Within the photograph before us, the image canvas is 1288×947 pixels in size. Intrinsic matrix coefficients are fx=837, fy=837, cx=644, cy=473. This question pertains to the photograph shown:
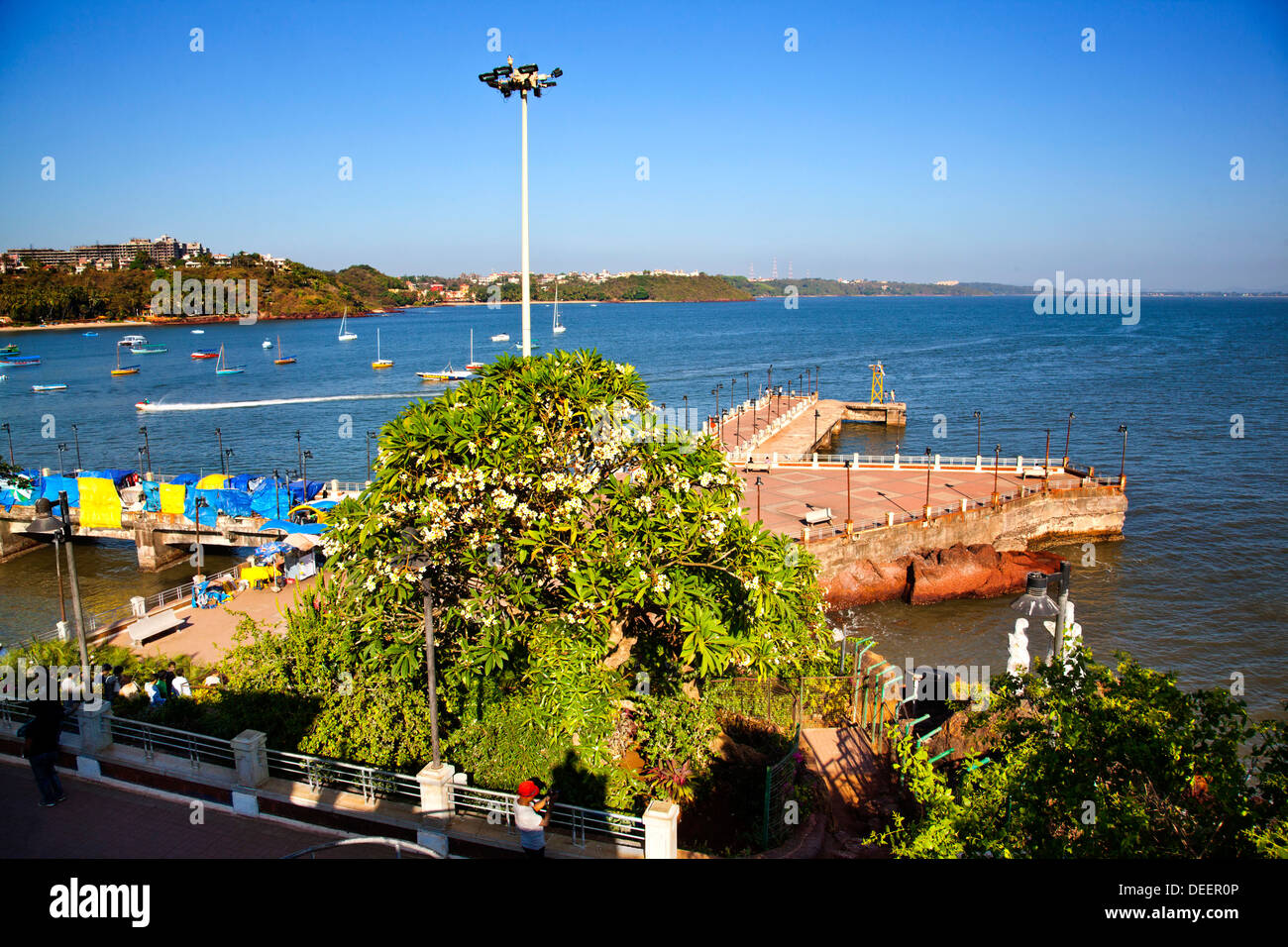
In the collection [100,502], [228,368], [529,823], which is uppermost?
[228,368]

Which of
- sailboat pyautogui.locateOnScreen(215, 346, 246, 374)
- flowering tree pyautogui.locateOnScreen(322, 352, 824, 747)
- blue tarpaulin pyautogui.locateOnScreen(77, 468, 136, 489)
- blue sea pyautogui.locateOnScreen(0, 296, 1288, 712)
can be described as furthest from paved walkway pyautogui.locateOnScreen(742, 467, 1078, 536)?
sailboat pyautogui.locateOnScreen(215, 346, 246, 374)

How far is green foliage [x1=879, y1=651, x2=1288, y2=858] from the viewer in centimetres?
725

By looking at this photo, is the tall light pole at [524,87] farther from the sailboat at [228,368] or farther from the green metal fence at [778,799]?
the sailboat at [228,368]

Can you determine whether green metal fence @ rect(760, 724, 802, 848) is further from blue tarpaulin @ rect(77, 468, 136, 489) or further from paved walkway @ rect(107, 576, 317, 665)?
blue tarpaulin @ rect(77, 468, 136, 489)

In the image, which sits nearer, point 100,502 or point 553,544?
point 553,544

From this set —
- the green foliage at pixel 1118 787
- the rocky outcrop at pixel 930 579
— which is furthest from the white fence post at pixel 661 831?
the rocky outcrop at pixel 930 579

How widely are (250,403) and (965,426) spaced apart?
70.1 m

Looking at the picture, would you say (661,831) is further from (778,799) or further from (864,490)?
(864,490)

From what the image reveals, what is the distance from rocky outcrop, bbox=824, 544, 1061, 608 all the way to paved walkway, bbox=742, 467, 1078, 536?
213 cm

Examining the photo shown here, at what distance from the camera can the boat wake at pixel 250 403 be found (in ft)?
277

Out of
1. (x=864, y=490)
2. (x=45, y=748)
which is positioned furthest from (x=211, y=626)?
(x=864, y=490)

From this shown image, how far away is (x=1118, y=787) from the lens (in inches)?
311

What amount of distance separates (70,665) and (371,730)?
27.9 feet

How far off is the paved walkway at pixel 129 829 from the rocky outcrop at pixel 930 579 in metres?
25.1
